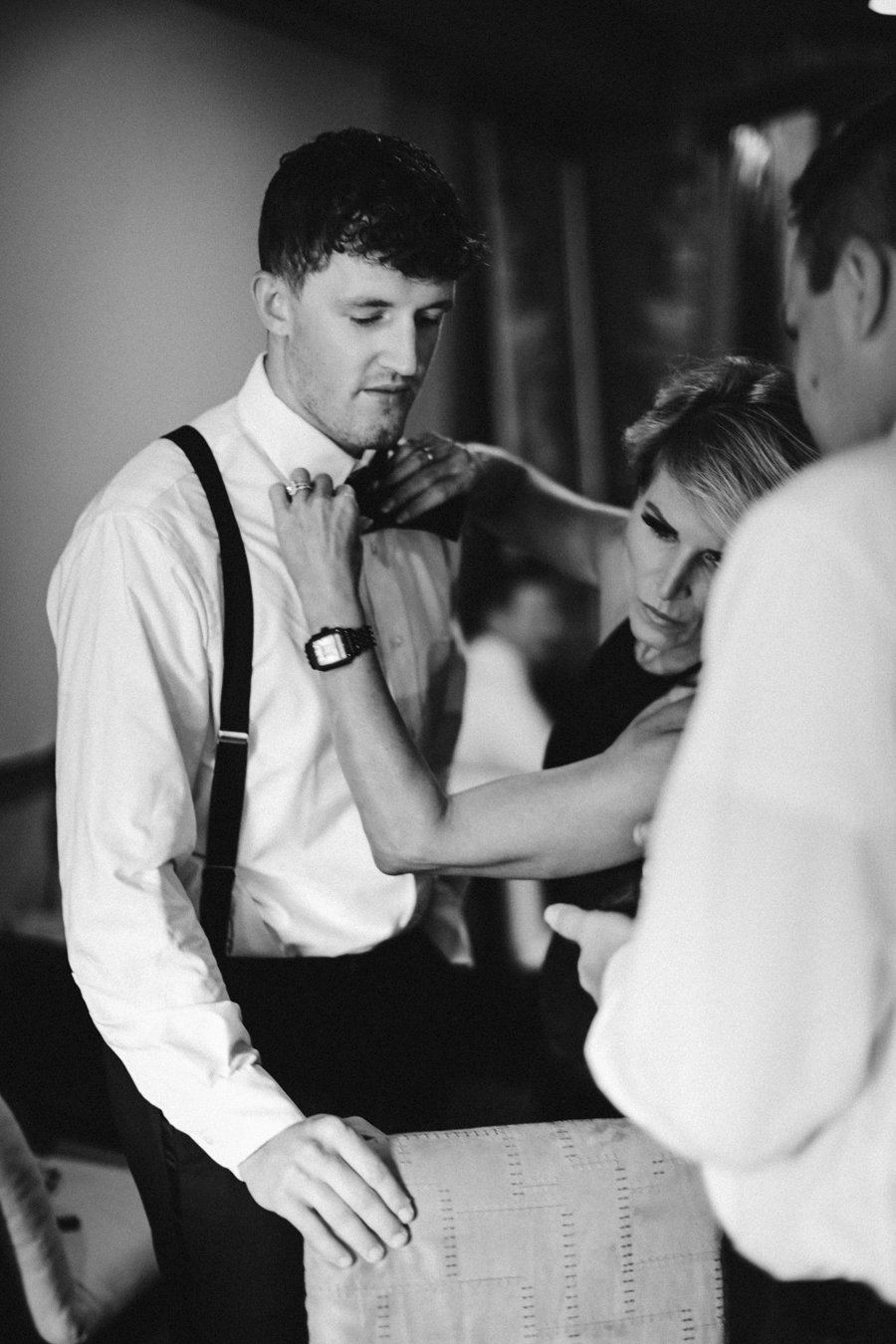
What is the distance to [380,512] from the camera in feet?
5.76

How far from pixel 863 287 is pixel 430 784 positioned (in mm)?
769

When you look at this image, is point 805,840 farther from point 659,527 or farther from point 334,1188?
point 659,527

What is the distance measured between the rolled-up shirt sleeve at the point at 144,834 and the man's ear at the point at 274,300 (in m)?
0.34

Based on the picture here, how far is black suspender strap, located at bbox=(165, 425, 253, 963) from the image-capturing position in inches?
56.7

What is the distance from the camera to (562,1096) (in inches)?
71.7

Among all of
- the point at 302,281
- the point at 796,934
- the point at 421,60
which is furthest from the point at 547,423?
the point at 796,934

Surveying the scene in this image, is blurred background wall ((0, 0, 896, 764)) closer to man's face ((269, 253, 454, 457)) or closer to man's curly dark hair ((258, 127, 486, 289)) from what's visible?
man's curly dark hair ((258, 127, 486, 289))

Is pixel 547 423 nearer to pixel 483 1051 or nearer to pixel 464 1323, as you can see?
pixel 483 1051

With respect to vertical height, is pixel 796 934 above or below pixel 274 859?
above

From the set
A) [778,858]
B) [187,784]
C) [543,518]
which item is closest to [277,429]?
[187,784]

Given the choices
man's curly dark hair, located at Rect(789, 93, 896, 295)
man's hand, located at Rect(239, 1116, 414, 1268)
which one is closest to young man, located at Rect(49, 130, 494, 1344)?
man's hand, located at Rect(239, 1116, 414, 1268)

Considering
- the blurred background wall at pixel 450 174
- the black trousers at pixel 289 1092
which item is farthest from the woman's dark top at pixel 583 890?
the blurred background wall at pixel 450 174

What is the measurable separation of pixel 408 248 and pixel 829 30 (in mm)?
1750

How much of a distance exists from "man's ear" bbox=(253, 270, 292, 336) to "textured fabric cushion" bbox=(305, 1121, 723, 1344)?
977mm
